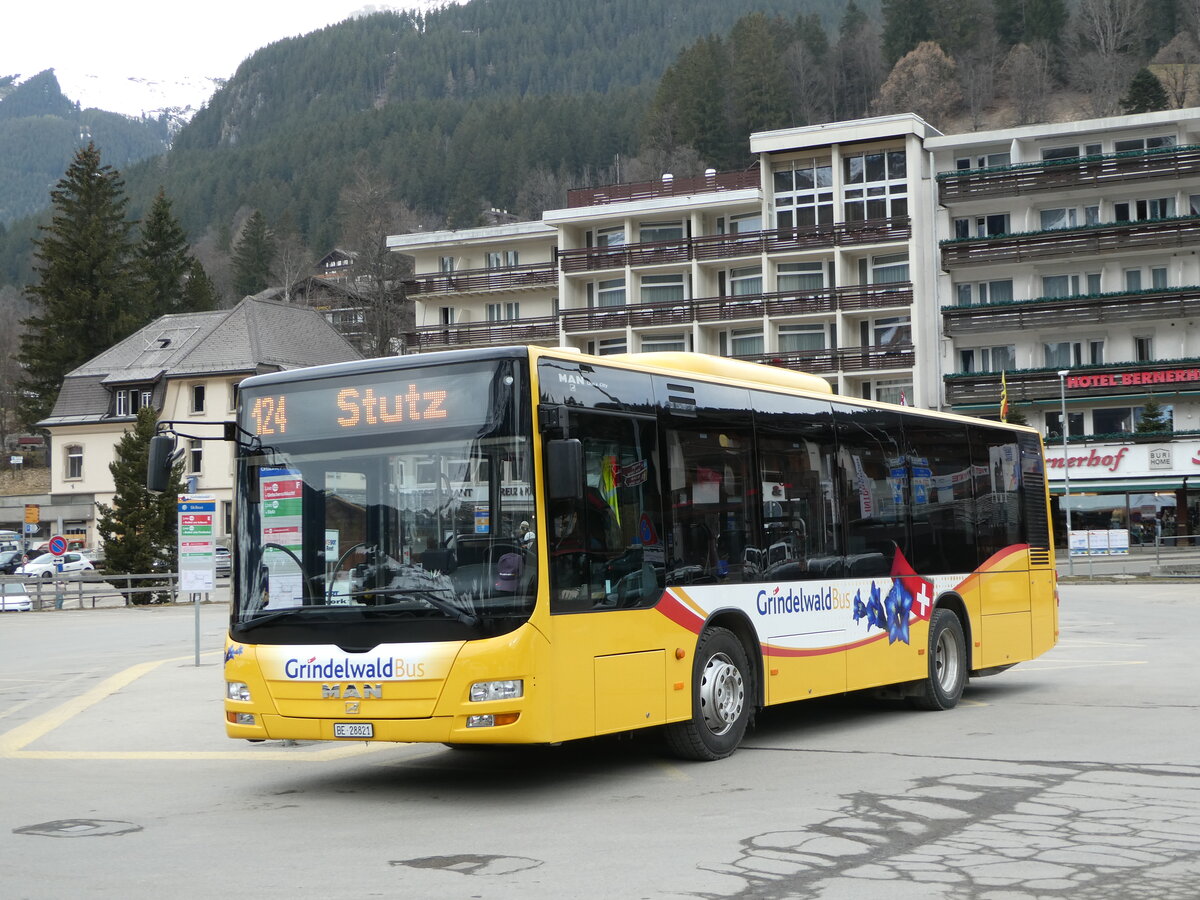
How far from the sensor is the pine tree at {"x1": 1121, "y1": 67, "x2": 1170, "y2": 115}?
324 ft

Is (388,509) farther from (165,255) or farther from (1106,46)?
(1106,46)

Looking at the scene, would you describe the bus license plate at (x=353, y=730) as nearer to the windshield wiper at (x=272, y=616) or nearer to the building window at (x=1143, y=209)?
the windshield wiper at (x=272, y=616)

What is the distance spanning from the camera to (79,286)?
89.6 metres

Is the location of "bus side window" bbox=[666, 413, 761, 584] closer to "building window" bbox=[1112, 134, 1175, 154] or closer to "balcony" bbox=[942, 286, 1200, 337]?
"balcony" bbox=[942, 286, 1200, 337]

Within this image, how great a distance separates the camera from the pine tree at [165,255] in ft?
340

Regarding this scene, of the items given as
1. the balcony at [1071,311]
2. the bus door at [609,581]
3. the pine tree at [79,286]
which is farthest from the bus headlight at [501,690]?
the pine tree at [79,286]

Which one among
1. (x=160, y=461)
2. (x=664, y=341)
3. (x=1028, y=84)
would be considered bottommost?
(x=160, y=461)

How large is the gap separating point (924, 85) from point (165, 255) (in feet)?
210

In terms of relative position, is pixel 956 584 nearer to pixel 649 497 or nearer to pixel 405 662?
pixel 649 497

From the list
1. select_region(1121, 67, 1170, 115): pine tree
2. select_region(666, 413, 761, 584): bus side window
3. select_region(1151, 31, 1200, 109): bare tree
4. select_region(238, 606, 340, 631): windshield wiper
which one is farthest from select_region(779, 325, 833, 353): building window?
select_region(238, 606, 340, 631): windshield wiper

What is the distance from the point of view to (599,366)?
417 inches

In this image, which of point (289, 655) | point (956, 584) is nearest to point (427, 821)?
point (289, 655)

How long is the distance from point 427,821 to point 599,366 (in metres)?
3.39

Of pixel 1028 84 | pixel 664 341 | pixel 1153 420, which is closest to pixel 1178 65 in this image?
pixel 1028 84
